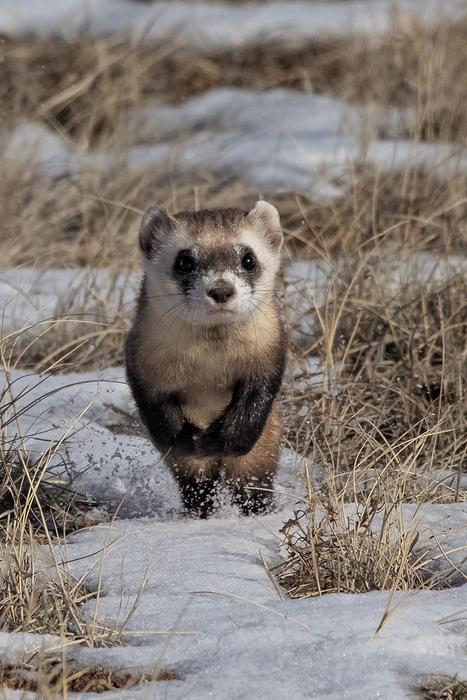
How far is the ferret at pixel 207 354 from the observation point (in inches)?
193

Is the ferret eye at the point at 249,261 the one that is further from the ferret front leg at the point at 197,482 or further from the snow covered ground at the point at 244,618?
the snow covered ground at the point at 244,618

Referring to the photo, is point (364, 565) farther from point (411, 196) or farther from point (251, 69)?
point (251, 69)

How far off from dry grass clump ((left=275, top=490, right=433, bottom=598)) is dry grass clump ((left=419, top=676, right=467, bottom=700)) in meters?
0.46

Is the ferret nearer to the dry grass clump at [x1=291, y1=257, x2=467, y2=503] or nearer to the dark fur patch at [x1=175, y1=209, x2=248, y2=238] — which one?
the dark fur patch at [x1=175, y1=209, x2=248, y2=238]

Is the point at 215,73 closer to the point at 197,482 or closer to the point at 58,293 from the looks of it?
the point at 58,293

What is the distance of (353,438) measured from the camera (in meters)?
5.57

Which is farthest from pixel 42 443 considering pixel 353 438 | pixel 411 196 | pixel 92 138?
pixel 92 138

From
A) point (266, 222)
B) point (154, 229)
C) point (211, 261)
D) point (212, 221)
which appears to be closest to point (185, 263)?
point (211, 261)

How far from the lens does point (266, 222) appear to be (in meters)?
5.33

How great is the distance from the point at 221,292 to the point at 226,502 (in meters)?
0.97

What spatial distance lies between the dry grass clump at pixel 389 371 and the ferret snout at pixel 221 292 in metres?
0.80

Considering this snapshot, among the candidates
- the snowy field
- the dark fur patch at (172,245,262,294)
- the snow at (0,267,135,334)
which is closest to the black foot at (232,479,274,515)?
the snowy field

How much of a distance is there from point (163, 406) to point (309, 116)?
5956mm

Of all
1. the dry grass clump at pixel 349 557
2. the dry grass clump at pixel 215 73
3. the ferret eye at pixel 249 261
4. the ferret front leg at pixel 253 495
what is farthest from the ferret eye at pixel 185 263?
the dry grass clump at pixel 215 73
